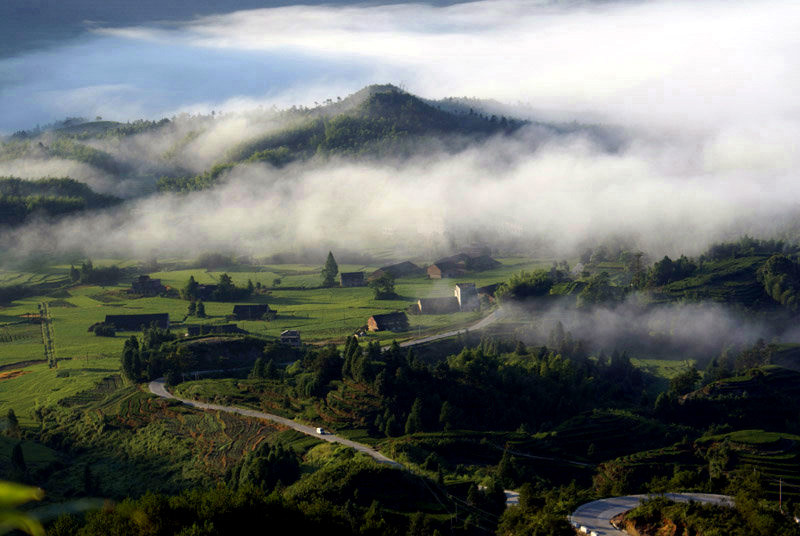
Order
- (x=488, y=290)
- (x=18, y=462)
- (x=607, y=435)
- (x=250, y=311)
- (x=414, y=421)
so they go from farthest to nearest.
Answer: (x=488, y=290) → (x=250, y=311) → (x=607, y=435) → (x=414, y=421) → (x=18, y=462)

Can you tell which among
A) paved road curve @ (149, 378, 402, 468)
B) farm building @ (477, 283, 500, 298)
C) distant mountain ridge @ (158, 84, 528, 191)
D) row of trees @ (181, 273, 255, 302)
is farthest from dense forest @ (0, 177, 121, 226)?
paved road curve @ (149, 378, 402, 468)

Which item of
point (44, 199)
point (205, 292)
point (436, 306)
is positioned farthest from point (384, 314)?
point (44, 199)

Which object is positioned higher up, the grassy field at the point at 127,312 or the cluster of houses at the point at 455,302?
the grassy field at the point at 127,312

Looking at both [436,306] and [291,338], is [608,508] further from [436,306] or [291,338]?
[436,306]

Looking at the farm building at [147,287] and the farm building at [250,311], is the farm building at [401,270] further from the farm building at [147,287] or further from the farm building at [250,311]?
the farm building at [147,287]

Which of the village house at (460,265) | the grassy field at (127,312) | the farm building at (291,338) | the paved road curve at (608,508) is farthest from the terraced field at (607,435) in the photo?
the village house at (460,265)

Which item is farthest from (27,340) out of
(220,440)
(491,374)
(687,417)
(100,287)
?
(687,417)

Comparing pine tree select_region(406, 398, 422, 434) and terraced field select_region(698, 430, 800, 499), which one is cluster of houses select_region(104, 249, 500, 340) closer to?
pine tree select_region(406, 398, 422, 434)
